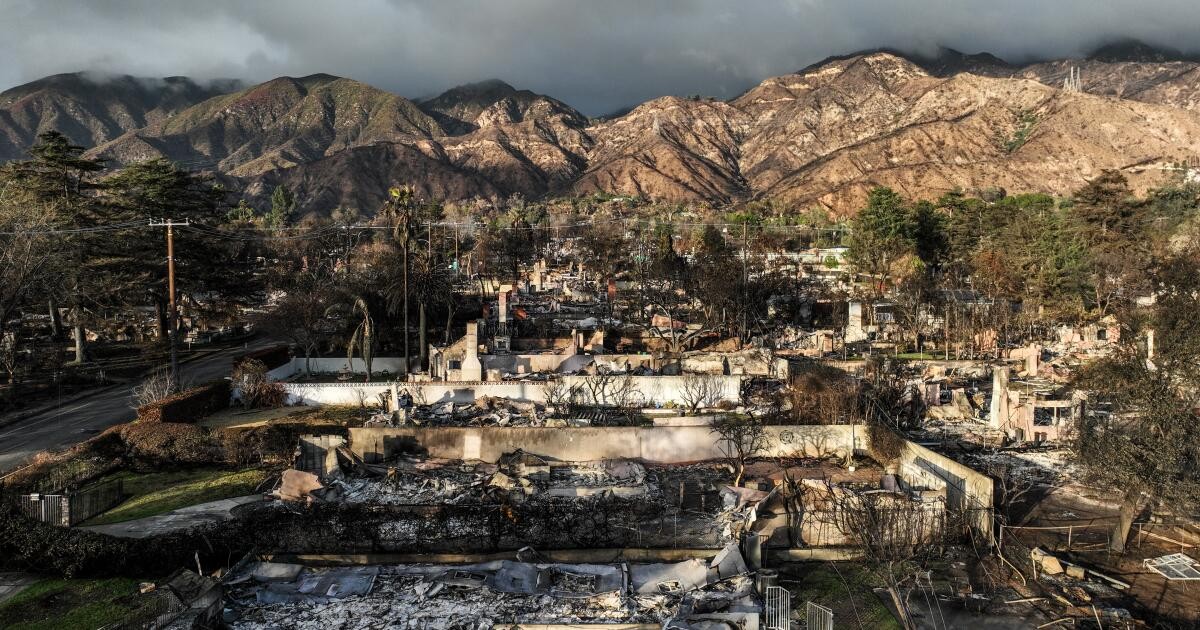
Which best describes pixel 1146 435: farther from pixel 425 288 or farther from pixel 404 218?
pixel 425 288

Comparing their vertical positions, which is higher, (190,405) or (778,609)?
(190,405)

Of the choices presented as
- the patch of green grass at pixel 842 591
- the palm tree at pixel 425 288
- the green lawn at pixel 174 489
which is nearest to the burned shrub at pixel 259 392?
the green lawn at pixel 174 489

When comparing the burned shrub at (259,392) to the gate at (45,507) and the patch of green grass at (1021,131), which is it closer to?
the gate at (45,507)

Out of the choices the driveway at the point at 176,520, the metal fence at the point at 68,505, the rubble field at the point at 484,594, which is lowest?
the rubble field at the point at 484,594

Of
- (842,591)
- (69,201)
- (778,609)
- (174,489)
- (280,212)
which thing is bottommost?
(842,591)

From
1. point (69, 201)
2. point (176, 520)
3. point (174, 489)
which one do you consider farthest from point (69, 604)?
point (69, 201)

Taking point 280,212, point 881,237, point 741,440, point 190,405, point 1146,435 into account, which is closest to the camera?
point 1146,435
